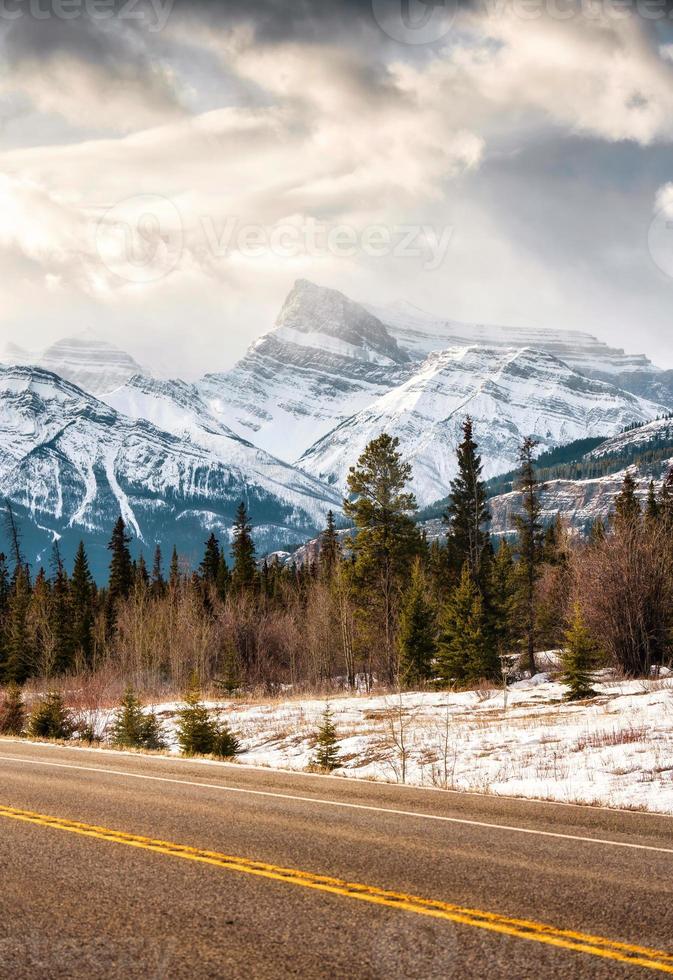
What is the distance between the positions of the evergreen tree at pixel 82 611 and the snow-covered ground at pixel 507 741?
142 ft

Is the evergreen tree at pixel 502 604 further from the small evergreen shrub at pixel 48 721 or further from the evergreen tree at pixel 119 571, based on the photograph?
the evergreen tree at pixel 119 571

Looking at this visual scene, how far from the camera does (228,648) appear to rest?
60.8 metres

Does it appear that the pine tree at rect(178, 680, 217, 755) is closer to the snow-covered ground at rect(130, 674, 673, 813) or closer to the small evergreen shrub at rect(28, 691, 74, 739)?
the snow-covered ground at rect(130, 674, 673, 813)

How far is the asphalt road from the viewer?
5.55 meters

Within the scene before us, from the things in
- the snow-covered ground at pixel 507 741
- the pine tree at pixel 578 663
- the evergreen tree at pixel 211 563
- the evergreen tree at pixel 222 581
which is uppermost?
the evergreen tree at pixel 211 563

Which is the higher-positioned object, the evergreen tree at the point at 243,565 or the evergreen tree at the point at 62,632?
the evergreen tree at the point at 243,565

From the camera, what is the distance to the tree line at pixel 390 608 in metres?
39.0

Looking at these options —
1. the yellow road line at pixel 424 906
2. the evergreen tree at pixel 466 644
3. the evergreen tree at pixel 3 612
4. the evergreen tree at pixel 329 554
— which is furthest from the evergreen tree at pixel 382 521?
the yellow road line at pixel 424 906

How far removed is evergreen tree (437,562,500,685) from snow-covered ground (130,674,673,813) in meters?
9.54

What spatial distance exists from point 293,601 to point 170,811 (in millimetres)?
76095

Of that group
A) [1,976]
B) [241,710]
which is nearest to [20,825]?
[1,976]

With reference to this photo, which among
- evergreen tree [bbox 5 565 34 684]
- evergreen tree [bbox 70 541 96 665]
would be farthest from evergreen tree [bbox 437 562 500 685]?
evergreen tree [bbox 5 565 34 684]

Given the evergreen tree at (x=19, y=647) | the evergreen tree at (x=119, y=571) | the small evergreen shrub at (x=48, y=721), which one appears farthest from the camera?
the evergreen tree at (x=119, y=571)

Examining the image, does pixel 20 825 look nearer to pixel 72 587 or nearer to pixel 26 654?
pixel 26 654
